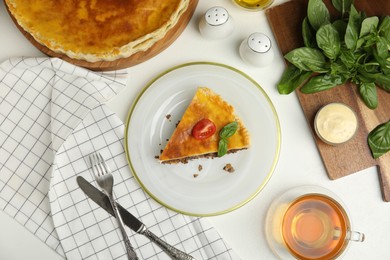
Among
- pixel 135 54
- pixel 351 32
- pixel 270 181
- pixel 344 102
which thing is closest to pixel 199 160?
pixel 270 181

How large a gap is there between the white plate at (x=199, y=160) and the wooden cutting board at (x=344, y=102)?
160mm

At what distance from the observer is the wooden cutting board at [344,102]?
6.04 feet

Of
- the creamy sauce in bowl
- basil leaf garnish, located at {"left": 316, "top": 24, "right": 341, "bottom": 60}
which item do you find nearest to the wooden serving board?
basil leaf garnish, located at {"left": 316, "top": 24, "right": 341, "bottom": 60}

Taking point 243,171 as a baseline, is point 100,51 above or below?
above

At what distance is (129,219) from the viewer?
1.81 metres

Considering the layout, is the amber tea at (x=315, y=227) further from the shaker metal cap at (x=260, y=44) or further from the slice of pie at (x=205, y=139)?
the shaker metal cap at (x=260, y=44)

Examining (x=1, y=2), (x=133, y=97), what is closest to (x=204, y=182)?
(x=133, y=97)

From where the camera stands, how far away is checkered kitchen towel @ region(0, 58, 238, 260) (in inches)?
72.3

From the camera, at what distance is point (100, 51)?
1786 millimetres

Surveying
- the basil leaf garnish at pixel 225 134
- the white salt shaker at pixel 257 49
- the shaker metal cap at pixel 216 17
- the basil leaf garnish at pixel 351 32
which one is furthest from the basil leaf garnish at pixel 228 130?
the basil leaf garnish at pixel 351 32

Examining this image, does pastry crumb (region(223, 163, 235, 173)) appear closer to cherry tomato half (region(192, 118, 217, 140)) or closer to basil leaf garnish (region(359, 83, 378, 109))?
cherry tomato half (region(192, 118, 217, 140))

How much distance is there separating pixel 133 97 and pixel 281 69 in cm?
52

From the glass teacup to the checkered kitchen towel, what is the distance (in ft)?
0.60

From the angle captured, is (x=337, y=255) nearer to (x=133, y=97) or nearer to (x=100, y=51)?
(x=133, y=97)
